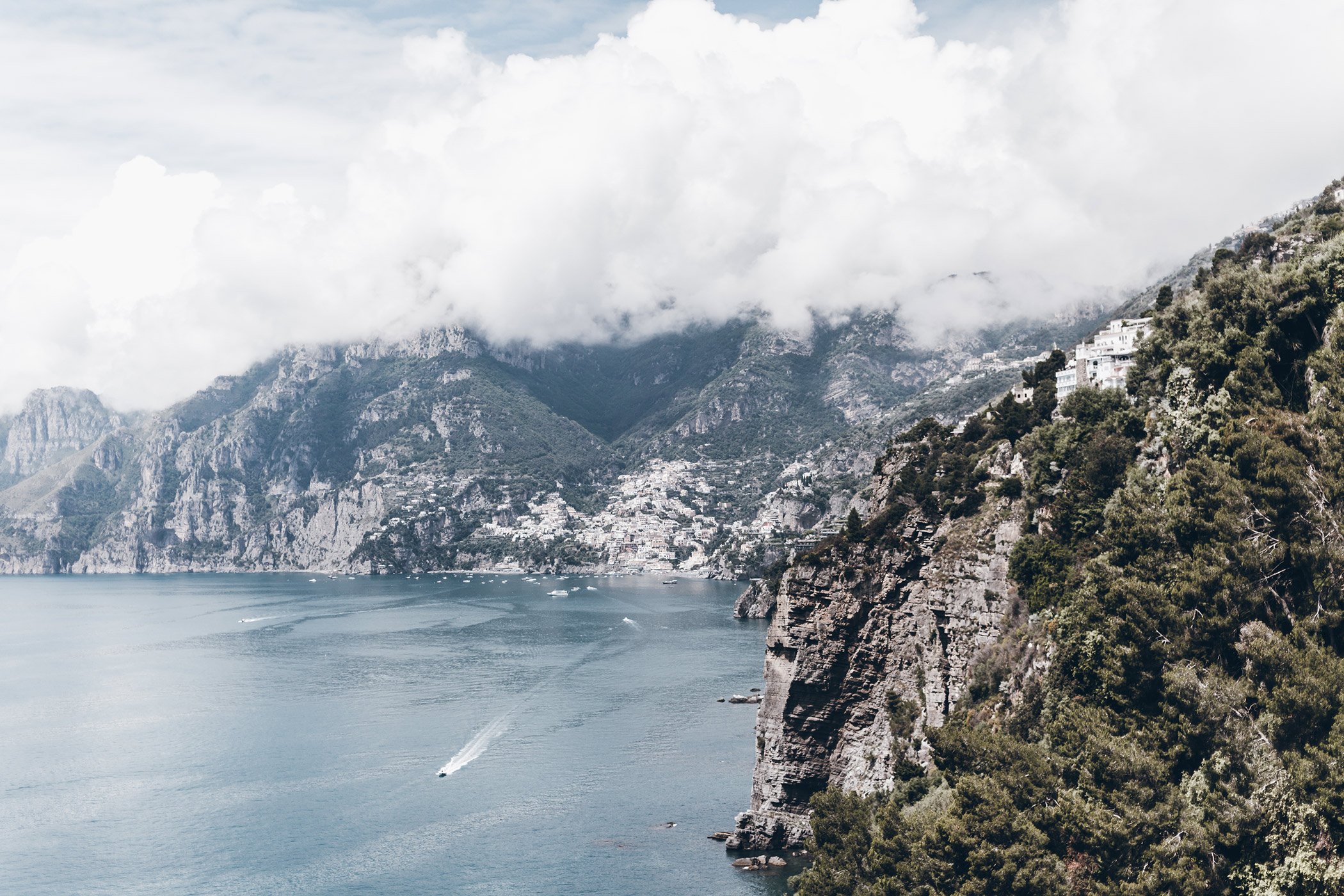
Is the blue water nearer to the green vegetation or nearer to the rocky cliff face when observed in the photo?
the rocky cliff face

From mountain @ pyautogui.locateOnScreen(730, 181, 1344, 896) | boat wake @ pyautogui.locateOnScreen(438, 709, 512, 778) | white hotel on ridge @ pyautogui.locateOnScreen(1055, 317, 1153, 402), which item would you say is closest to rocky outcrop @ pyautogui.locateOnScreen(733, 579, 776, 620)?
boat wake @ pyautogui.locateOnScreen(438, 709, 512, 778)

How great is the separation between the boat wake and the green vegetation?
3895cm

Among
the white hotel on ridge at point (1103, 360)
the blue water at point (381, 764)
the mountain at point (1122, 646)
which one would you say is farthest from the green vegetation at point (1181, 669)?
the white hotel on ridge at point (1103, 360)

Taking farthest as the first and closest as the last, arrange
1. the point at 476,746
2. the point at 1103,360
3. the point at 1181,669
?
1. the point at 476,746
2. the point at 1103,360
3. the point at 1181,669

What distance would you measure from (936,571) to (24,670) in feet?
375

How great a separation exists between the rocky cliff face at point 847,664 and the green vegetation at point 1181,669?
624cm

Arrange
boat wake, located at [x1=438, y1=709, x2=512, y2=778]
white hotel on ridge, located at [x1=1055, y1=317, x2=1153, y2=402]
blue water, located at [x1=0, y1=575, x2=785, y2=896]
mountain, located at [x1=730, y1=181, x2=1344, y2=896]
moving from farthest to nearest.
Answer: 1. boat wake, located at [x1=438, y1=709, x2=512, y2=778]
2. white hotel on ridge, located at [x1=1055, y1=317, x2=1153, y2=402]
3. blue water, located at [x1=0, y1=575, x2=785, y2=896]
4. mountain, located at [x1=730, y1=181, x2=1344, y2=896]

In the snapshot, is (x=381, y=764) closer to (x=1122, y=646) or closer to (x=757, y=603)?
(x=1122, y=646)

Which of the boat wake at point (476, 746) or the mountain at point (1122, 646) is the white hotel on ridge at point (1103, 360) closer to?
the mountain at point (1122, 646)

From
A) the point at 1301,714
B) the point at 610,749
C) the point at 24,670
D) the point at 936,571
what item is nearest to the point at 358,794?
the point at 610,749

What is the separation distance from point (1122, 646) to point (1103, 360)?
35.1 m

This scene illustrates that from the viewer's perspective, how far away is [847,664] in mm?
53906

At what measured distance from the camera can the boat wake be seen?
252 ft

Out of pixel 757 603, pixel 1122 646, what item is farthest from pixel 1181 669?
pixel 757 603
